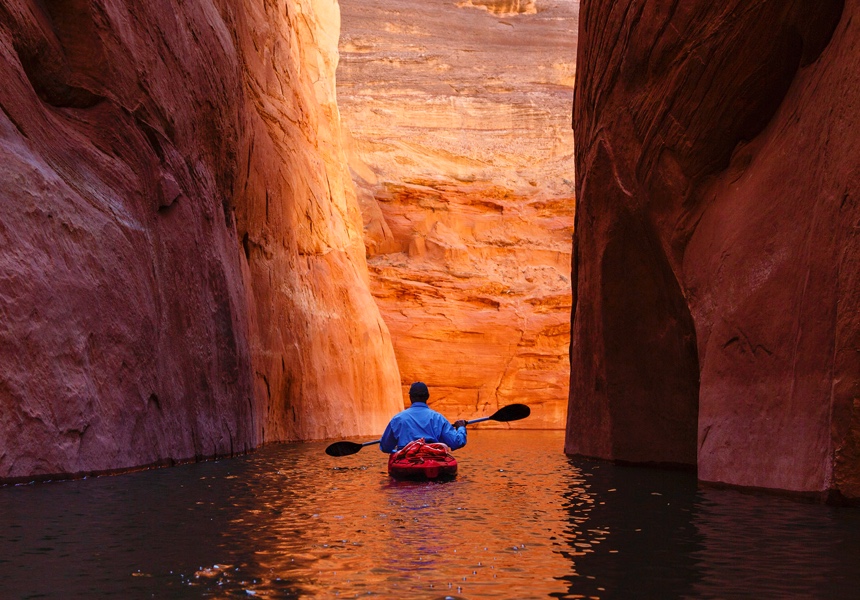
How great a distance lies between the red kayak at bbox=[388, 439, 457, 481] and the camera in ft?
36.0

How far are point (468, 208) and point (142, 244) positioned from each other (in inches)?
1296

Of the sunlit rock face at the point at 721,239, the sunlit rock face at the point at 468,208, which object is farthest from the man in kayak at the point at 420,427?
the sunlit rock face at the point at 468,208

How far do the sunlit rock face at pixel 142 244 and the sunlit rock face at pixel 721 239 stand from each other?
6.93m

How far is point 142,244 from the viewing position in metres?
13.7

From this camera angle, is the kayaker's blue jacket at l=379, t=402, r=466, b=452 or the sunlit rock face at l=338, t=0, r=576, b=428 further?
the sunlit rock face at l=338, t=0, r=576, b=428

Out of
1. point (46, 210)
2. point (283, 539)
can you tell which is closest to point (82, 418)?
point (46, 210)

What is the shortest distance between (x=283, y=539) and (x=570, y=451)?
12.5 m

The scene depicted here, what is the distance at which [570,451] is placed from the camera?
60.2 feet

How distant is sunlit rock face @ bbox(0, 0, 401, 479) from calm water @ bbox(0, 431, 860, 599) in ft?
4.74

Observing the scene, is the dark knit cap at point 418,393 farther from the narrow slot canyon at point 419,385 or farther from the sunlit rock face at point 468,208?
the sunlit rock face at point 468,208

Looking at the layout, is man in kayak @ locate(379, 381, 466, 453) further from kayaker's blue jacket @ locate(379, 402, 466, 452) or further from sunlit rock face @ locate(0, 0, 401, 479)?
sunlit rock face @ locate(0, 0, 401, 479)

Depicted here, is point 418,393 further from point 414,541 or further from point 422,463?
point 414,541

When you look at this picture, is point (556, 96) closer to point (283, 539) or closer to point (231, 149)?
point (231, 149)

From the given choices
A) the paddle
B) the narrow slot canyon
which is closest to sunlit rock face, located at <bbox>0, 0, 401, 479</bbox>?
the narrow slot canyon
